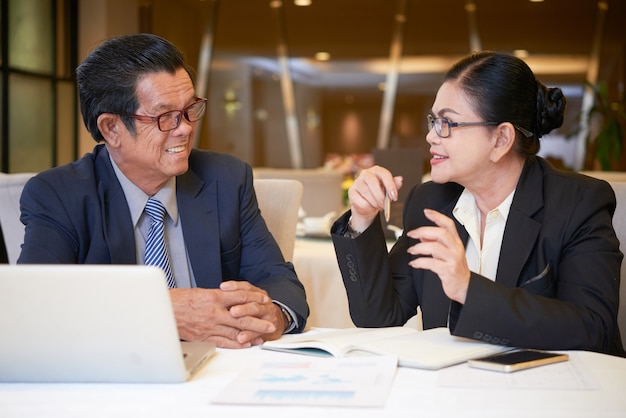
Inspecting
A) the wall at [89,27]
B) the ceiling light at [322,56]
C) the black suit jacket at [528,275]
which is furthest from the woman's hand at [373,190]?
the ceiling light at [322,56]

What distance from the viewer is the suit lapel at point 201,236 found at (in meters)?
2.36

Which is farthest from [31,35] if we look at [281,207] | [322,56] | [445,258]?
[445,258]

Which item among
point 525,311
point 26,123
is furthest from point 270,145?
point 525,311

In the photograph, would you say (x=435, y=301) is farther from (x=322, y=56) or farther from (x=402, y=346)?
(x=322, y=56)

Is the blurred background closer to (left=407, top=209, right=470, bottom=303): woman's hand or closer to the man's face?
the man's face

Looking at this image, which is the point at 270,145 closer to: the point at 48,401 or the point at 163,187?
the point at 163,187

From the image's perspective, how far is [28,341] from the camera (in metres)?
1.45

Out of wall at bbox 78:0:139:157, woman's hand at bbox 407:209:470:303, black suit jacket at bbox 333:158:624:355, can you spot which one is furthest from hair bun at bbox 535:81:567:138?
wall at bbox 78:0:139:157

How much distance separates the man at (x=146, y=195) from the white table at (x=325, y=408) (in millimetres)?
669

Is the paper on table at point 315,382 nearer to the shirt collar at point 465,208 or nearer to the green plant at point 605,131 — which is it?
the shirt collar at point 465,208

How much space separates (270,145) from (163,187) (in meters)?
9.00

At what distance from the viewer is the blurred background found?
1035 centimetres

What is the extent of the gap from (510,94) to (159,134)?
A: 0.93 m

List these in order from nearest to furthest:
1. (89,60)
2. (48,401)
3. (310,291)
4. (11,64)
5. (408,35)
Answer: (48,401), (89,60), (310,291), (11,64), (408,35)
